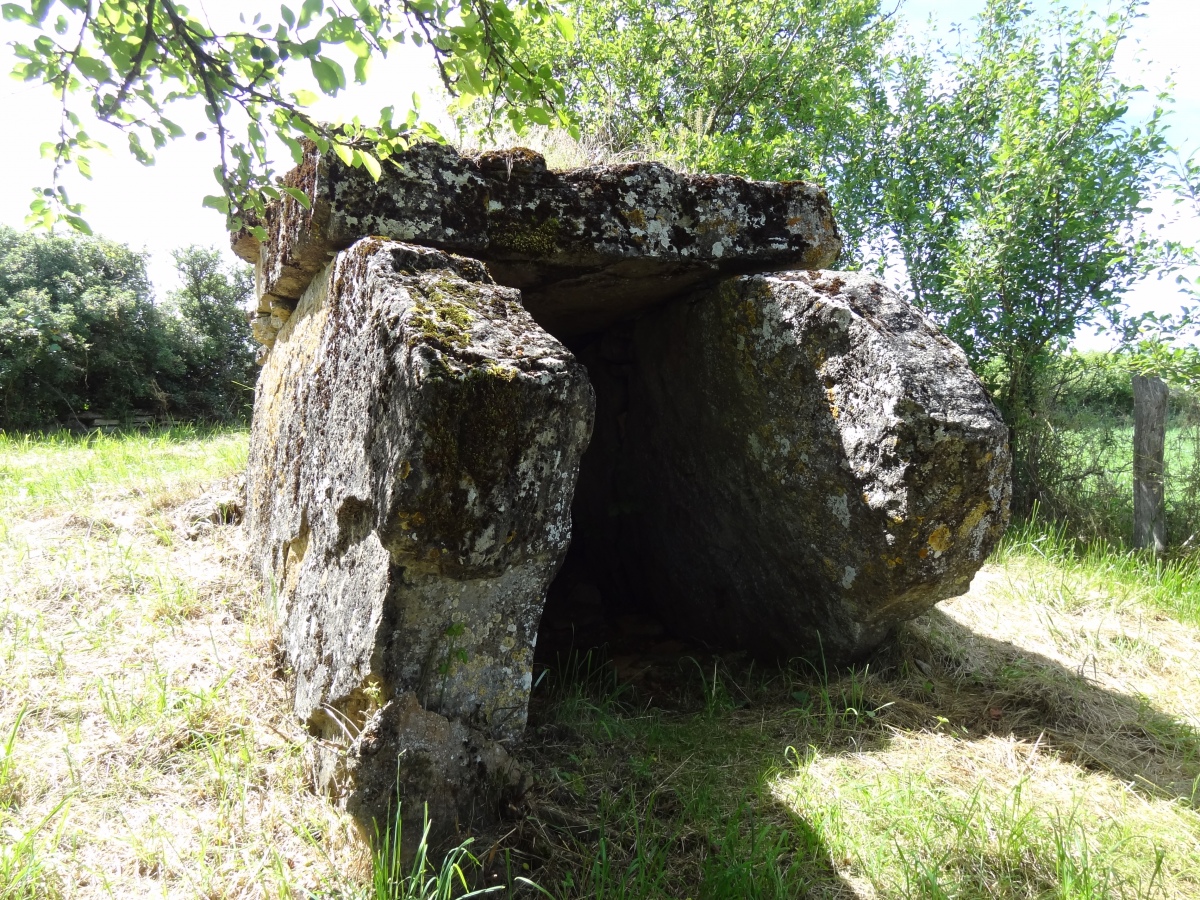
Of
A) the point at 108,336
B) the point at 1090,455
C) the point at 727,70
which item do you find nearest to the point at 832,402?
the point at 1090,455

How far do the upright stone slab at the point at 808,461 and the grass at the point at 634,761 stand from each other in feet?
1.08

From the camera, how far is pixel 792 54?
9.66 meters

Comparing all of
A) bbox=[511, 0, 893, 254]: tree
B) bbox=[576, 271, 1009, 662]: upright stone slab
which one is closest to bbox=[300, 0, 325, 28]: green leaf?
bbox=[576, 271, 1009, 662]: upright stone slab

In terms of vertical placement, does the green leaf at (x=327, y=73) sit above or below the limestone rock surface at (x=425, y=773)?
above

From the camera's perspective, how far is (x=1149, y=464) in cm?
528

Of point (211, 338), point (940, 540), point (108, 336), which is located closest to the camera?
point (940, 540)

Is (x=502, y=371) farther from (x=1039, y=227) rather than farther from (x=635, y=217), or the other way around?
(x=1039, y=227)

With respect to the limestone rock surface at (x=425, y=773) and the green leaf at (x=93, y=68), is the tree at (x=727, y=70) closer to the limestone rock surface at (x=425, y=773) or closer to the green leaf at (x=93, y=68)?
the green leaf at (x=93, y=68)

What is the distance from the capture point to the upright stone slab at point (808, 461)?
2.50 metres

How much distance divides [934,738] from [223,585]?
287 cm

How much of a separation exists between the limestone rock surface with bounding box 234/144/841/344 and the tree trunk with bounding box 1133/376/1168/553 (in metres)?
3.56

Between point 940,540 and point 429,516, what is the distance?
175cm

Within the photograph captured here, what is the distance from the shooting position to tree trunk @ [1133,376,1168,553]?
5227 mm

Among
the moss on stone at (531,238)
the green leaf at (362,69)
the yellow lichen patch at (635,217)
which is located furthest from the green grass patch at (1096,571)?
the green leaf at (362,69)
